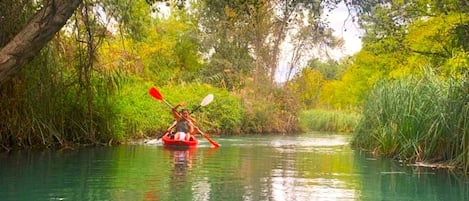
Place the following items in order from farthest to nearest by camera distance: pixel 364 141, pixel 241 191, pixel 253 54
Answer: pixel 253 54 < pixel 364 141 < pixel 241 191

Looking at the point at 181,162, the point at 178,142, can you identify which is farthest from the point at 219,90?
the point at 181,162

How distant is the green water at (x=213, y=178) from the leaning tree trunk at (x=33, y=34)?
1.58 metres

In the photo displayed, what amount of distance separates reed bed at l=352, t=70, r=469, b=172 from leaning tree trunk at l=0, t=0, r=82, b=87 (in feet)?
20.5

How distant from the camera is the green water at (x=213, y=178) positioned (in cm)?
796

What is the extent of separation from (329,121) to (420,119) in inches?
814

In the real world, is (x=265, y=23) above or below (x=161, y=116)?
above

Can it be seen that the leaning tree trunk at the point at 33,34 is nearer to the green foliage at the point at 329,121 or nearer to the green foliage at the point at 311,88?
the green foliage at the point at 329,121

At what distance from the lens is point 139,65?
907 inches

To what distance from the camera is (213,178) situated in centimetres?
963

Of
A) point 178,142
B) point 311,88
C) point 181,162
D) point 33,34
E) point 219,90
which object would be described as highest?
point 311,88

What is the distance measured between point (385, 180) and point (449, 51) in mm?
8804

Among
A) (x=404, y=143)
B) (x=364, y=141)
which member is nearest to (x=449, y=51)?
(x=364, y=141)

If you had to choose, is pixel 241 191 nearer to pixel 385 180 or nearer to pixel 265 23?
pixel 385 180

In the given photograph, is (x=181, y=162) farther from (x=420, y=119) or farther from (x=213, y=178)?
(x=420, y=119)
